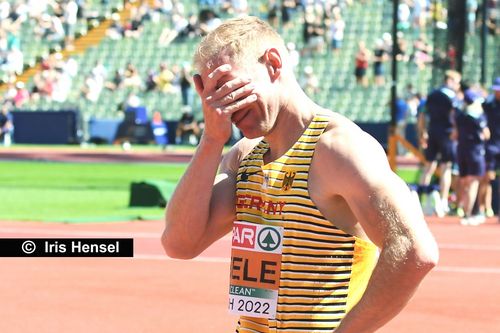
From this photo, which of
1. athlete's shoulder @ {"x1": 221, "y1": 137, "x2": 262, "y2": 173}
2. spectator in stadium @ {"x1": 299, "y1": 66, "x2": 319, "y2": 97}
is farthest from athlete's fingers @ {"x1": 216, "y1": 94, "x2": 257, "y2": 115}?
spectator in stadium @ {"x1": 299, "y1": 66, "x2": 319, "y2": 97}

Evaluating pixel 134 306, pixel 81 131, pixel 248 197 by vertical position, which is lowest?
pixel 81 131

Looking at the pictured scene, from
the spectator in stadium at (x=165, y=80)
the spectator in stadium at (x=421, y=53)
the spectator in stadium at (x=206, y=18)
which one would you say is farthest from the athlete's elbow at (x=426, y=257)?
the spectator in stadium at (x=206, y=18)

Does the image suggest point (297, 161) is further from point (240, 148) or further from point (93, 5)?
point (93, 5)

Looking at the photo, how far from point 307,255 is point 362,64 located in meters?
33.6

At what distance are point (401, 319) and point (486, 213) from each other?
10.00 metres

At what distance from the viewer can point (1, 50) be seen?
44750 millimetres

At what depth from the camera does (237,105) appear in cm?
347

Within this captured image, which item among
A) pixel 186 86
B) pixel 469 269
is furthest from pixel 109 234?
pixel 186 86

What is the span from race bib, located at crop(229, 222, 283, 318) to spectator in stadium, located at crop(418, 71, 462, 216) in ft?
48.1

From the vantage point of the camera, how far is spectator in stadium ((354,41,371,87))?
120 feet

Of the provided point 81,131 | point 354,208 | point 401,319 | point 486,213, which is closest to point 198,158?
point 354,208

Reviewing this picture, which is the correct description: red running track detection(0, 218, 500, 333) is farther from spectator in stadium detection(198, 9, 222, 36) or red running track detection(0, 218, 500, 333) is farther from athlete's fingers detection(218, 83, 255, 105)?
spectator in stadium detection(198, 9, 222, 36)

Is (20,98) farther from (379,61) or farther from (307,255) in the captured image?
(307,255)

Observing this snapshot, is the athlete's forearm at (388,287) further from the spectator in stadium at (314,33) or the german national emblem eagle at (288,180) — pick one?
the spectator in stadium at (314,33)
